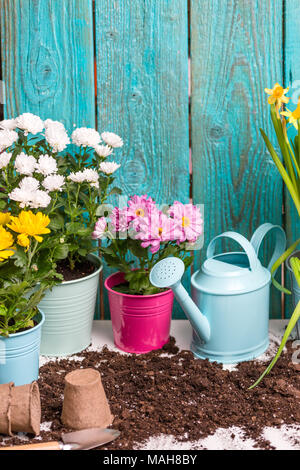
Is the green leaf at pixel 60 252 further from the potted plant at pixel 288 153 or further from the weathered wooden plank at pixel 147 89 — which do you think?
the potted plant at pixel 288 153

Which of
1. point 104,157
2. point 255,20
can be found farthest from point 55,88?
point 255,20

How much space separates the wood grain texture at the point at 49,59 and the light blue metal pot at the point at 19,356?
65 cm

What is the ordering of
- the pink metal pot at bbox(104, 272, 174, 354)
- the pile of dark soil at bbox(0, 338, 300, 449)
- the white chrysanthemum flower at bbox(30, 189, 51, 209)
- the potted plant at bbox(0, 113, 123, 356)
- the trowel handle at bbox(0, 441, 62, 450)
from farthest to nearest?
1. the pink metal pot at bbox(104, 272, 174, 354)
2. the potted plant at bbox(0, 113, 123, 356)
3. the white chrysanthemum flower at bbox(30, 189, 51, 209)
4. the pile of dark soil at bbox(0, 338, 300, 449)
5. the trowel handle at bbox(0, 441, 62, 450)

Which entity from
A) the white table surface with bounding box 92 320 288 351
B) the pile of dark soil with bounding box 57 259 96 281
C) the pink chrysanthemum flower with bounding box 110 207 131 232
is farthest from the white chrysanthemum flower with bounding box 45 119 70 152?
the white table surface with bounding box 92 320 288 351

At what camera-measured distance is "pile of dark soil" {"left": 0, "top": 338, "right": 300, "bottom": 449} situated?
125cm

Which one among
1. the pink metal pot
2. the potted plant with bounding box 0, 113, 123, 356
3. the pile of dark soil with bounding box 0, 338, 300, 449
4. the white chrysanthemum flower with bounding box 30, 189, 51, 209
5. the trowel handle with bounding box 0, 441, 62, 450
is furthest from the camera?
the pink metal pot

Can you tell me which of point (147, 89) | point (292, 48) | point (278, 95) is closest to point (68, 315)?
point (147, 89)

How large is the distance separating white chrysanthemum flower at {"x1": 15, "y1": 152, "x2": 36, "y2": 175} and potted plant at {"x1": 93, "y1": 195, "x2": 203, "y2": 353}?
9.2 inches

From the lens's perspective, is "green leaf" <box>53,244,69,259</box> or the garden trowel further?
"green leaf" <box>53,244,69,259</box>

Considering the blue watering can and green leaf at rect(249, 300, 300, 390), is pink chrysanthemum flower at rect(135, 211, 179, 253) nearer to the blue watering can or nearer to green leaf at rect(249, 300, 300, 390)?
the blue watering can

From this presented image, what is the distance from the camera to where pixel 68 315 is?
5.14ft

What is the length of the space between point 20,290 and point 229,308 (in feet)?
1.69

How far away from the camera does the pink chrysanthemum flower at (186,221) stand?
1530mm
